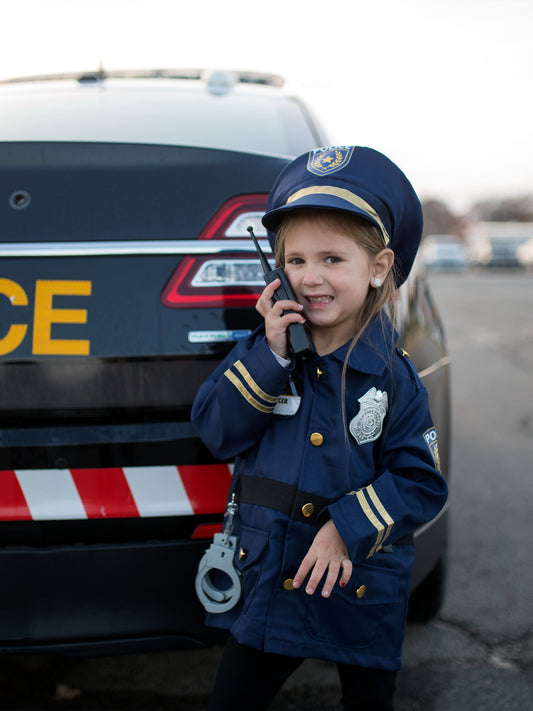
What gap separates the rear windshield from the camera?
1799mm

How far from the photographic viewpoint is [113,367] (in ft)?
5.01

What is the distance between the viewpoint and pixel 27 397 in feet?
4.98

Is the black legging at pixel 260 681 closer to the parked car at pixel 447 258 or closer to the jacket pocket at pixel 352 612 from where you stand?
the jacket pocket at pixel 352 612

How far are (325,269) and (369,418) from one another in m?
0.31

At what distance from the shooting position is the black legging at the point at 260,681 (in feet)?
4.50

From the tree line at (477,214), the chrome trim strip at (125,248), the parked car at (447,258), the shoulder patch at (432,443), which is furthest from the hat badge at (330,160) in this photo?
the tree line at (477,214)

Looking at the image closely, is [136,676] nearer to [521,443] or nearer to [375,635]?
[375,635]

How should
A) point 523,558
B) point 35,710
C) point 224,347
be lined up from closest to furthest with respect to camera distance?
point 224,347
point 35,710
point 523,558

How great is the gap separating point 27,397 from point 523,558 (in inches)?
81.8

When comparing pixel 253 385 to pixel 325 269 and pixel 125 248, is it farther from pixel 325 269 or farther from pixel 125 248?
pixel 125 248

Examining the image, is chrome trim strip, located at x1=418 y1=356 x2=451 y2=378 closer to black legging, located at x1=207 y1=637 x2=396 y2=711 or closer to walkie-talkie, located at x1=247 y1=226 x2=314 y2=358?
walkie-talkie, located at x1=247 y1=226 x2=314 y2=358

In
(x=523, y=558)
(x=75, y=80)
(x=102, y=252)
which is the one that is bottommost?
(x=523, y=558)

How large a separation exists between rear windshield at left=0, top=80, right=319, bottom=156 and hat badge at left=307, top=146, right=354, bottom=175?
40cm

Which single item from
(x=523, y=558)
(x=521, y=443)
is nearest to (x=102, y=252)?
(x=523, y=558)
